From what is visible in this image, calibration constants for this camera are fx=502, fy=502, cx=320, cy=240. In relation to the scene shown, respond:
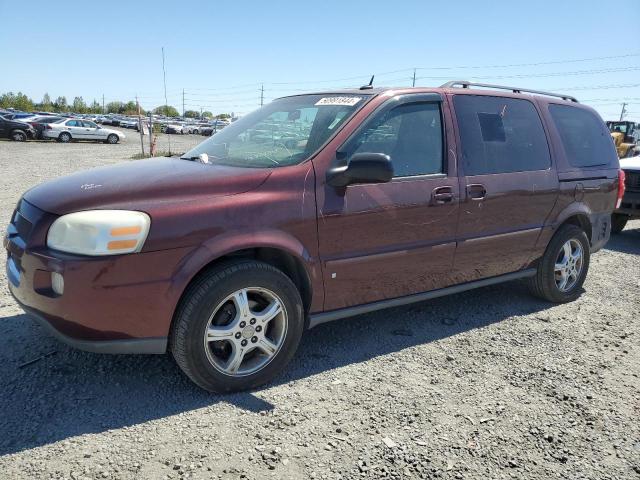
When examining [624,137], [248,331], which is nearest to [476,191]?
[248,331]

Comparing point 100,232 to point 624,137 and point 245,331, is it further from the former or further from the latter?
point 624,137

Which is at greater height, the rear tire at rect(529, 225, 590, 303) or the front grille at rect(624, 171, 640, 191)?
the front grille at rect(624, 171, 640, 191)

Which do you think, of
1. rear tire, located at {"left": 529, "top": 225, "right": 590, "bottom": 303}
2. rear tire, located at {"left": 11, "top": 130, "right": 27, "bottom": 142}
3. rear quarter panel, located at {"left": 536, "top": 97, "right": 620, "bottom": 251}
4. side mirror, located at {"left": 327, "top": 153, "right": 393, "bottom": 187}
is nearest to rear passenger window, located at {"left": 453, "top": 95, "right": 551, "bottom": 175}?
rear quarter panel, located at {"left": 536, "top": 97, "right": 620, "bottom": 251}

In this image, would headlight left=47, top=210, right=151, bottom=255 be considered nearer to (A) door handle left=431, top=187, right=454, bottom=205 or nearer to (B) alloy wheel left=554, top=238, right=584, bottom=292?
(A) door handle left=431, top=187, right=454, bottom=205

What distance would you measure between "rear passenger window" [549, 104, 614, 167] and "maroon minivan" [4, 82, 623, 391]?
62mm

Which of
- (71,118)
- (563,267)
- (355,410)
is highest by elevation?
(71,118)

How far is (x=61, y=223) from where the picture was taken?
259 centimetres

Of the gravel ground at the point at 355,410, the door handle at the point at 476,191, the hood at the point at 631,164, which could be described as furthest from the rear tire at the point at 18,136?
the door handle at the point at 476,191

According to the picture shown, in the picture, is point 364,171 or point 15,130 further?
point 15,130

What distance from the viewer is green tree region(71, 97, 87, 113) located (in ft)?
345

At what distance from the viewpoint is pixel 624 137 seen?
1916 centimetres

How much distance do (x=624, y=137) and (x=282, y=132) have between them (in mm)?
19807

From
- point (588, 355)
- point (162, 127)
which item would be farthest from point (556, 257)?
point (162, 127)

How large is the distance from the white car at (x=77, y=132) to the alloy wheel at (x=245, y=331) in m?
31.0
